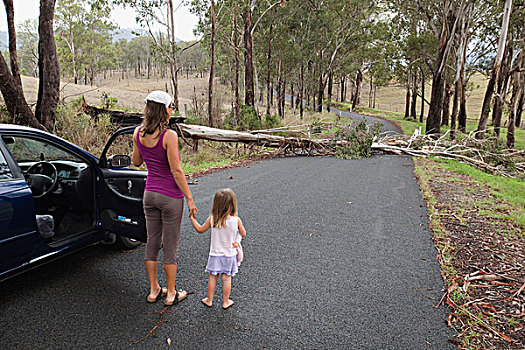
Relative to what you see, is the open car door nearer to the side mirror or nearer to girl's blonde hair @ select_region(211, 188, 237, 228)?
the side mirror

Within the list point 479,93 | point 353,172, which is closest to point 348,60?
point 353,172

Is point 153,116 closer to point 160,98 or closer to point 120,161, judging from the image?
point 160,98

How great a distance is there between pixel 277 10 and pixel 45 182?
3007cm

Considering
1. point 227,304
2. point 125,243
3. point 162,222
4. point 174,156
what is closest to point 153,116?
point 174,156

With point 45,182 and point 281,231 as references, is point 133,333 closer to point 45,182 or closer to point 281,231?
point 45,182

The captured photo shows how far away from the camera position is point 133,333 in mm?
2865

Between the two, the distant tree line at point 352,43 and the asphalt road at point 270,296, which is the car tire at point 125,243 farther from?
the distant tree line at point 352,43

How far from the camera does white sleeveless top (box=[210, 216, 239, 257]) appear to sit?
10.2ft

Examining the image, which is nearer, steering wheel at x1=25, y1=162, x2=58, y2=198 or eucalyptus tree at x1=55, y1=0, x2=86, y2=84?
steering wheel at x1=25, y1=162, x2=58, y2=198

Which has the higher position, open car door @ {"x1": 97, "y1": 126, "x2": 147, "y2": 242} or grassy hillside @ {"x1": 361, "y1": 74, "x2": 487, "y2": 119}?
grassy hillside @ {"x1": 361, "y1": 74, "x2": 487, "y2": 119}

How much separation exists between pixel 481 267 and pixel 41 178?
5.40 metres

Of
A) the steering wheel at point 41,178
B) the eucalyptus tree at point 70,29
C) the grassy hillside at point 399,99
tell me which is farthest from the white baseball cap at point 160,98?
the grassy hillside at point 399,99

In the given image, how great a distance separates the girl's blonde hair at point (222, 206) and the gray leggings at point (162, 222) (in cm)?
34

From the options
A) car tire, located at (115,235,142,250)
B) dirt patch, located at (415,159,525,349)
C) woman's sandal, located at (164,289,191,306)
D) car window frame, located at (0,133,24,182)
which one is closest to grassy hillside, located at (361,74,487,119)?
dirt patch, located at (415,159,525,349)
